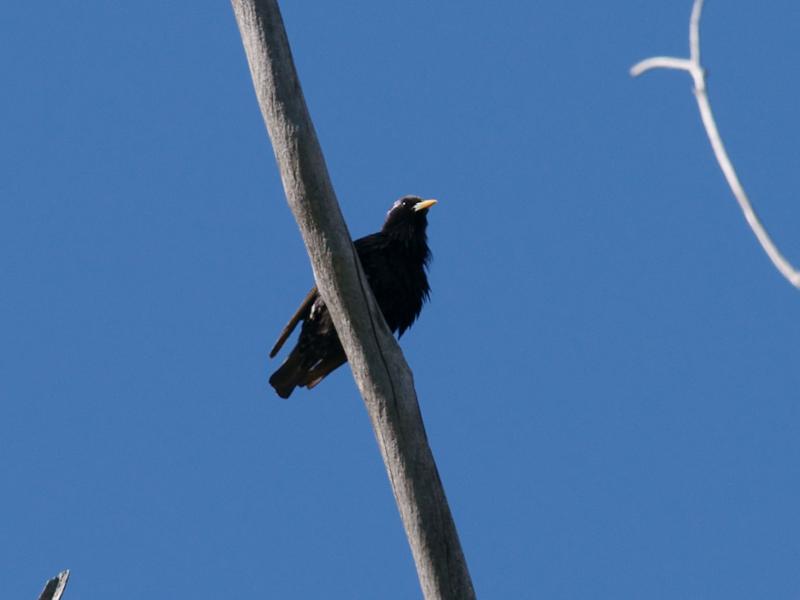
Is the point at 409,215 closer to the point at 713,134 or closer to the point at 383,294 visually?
the point at 383,294

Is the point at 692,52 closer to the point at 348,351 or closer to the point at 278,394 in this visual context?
the point at 348,351

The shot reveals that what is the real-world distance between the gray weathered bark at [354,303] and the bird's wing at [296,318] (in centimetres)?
179

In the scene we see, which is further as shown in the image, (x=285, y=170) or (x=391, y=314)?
(x=391, y=314)

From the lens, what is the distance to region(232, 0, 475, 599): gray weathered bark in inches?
174

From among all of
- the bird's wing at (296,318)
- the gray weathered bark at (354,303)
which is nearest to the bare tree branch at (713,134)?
the gray weathered bark at (354,303)

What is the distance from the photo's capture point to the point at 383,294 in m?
6.53

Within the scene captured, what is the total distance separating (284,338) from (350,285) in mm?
2061

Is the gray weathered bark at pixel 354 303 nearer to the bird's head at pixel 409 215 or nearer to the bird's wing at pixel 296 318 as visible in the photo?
the bird's wing at pixel 296 318

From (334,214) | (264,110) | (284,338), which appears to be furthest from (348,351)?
(284,338)

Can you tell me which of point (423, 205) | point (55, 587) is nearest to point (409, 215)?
point (423, 205)

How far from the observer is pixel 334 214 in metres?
4.46

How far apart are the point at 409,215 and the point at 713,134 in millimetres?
4538

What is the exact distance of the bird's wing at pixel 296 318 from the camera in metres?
6.36

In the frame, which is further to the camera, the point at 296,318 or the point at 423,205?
the point at 423,205
